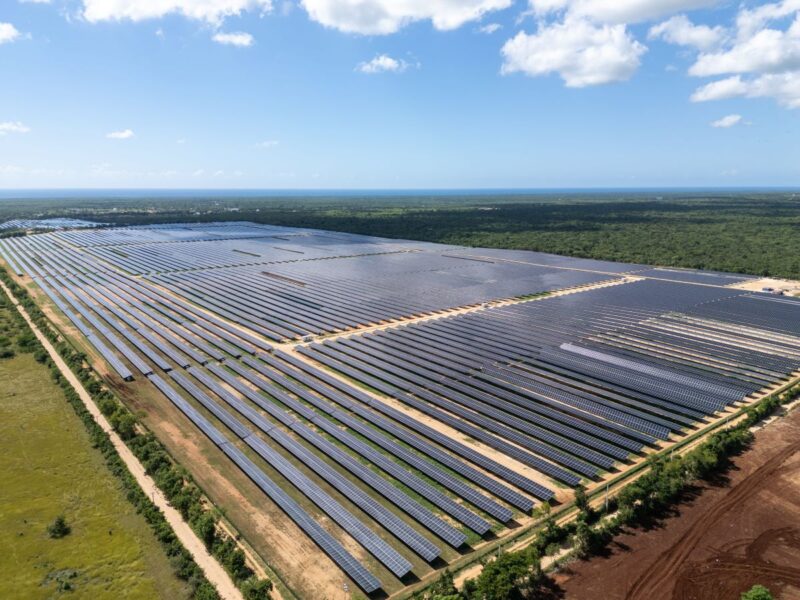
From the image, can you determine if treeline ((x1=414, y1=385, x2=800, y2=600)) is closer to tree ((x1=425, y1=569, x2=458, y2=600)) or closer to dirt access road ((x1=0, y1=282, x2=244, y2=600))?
tree ((x1=425, y1=569, x2=458, y2=600))

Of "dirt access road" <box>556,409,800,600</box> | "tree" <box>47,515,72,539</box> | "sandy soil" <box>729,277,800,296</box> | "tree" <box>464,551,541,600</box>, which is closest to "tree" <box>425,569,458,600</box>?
"tree" <box>464,551,541,600</box>

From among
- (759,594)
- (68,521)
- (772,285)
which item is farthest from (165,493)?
(772,285)

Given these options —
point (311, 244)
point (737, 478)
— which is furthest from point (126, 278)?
point (737, 478)

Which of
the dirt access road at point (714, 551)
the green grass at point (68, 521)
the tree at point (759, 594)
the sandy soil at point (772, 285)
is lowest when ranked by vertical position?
the dirt access road at point (714, 551)

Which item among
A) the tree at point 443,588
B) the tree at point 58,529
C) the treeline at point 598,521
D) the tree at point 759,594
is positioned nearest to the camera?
the tree at point 759,594

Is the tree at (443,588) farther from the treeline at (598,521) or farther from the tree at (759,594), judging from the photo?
the tree at (759,594)

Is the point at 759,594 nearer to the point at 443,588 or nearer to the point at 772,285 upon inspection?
the point at 443,588

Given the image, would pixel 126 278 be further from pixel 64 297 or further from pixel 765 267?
pixel 765 267

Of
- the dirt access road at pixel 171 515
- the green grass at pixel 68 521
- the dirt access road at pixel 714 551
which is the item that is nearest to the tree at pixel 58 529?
the green grass at pixel 68 521
